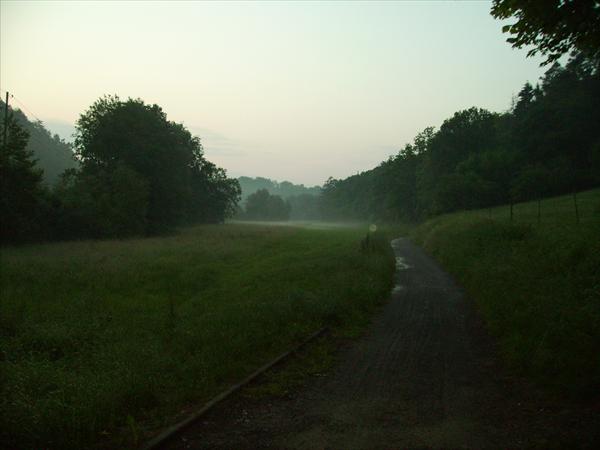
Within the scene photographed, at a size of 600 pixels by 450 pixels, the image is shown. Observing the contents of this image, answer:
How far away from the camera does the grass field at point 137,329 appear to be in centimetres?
606

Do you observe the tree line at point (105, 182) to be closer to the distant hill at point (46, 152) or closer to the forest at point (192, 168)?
the forest at point (192, 168)

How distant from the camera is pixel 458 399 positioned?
675cm

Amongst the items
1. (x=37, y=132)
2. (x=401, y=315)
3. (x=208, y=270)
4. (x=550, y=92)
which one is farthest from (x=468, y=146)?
(x=37, y=132)

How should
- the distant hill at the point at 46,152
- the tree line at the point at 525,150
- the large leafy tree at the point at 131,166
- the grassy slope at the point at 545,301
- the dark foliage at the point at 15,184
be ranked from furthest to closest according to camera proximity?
the distant hill at the point at 46,152, the tree line at the point at 525,150, the large leafy tree at the point at 131,166, the dark foliage at the point at 15,184, the grassy slope at the point at 545,301

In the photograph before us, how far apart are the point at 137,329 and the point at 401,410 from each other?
8.16 metres

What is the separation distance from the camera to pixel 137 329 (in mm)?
11891

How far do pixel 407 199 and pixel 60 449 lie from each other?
316 feet

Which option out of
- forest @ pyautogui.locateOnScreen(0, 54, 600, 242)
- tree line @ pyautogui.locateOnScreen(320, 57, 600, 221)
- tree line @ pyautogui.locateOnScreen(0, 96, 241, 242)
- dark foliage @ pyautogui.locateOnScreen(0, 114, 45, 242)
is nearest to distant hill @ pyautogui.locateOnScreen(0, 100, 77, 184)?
forest @ pyautogui.locateOnScreen(0, 54, 600, 242)

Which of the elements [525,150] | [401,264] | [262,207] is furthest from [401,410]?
[262,207]

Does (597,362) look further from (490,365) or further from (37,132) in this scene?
(37,132)

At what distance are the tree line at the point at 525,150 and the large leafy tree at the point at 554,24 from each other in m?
34.9

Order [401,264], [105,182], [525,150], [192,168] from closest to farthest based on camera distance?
[401,264], [105,182], [525,150], [192,168]

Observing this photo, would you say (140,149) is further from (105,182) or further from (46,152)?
(46,152)

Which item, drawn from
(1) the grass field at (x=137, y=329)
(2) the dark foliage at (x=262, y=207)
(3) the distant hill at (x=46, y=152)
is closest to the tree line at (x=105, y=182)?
(1) the grass field at (x=137, y=329)
